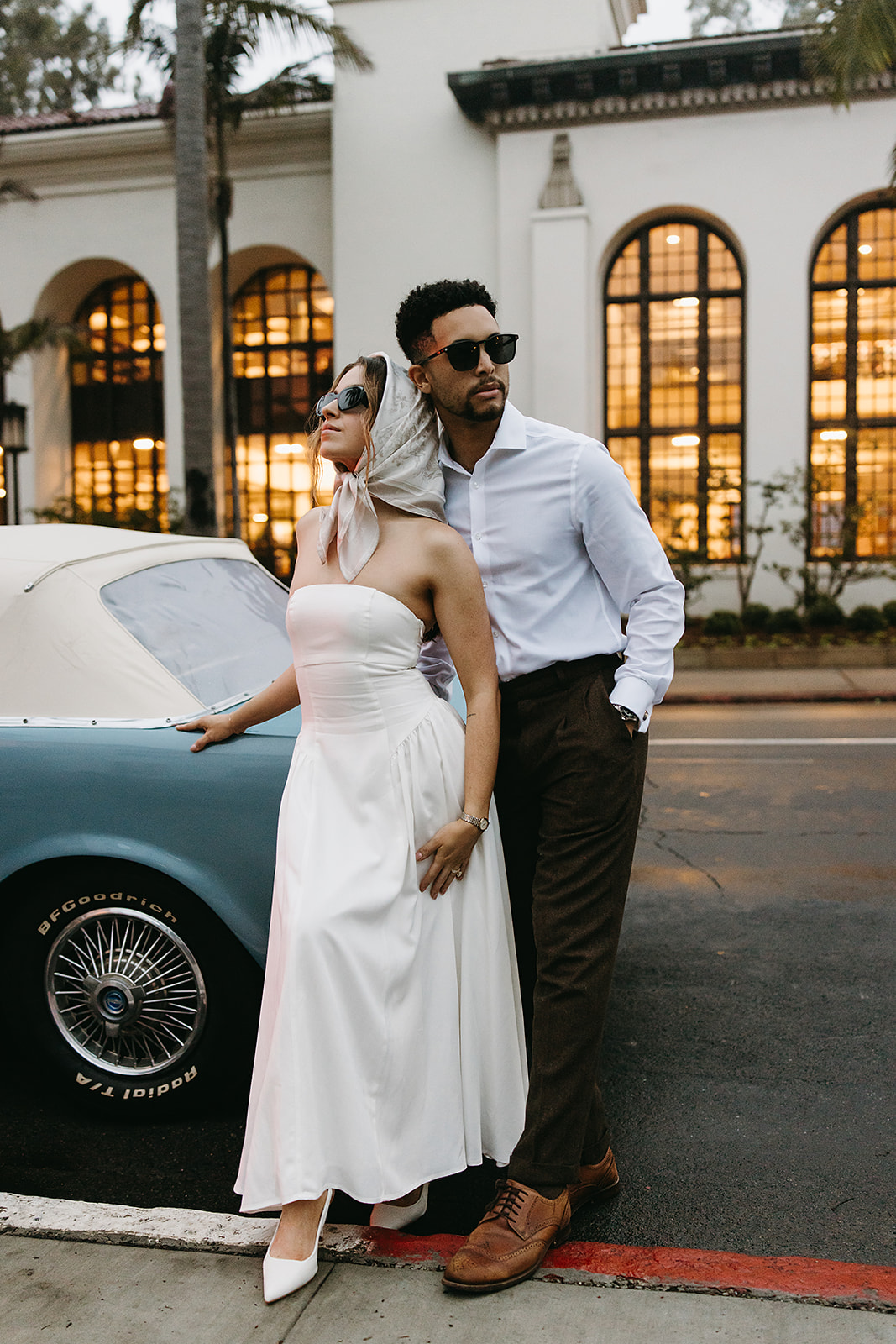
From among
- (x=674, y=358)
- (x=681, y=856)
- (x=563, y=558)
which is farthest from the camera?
(x=674, y=358)

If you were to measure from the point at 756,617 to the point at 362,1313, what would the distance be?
14601mm

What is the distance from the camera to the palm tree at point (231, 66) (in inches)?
599

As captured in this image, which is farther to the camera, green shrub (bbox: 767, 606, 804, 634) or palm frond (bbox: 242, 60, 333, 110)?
palm frond (bbox: 242, 60, 333, 110)

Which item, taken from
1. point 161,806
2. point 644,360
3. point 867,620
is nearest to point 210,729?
point 161,806

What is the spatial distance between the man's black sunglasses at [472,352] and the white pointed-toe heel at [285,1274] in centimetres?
188

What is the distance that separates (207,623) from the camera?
12.5ft

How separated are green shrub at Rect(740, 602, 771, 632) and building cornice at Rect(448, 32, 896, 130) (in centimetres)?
733

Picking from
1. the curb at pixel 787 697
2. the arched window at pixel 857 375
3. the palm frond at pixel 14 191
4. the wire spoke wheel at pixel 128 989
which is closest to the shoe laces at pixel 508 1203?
the wire spoke wheel at pixel 128 989

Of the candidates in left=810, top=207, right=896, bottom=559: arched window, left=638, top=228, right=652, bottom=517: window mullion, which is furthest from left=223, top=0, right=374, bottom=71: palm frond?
left=810, top=207, right=896, bottom=559: arched window

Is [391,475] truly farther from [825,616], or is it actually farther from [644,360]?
[644,360]

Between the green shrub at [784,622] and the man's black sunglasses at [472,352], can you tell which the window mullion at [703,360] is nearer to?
the green shrub at [784,622]

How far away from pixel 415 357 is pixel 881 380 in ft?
57.1

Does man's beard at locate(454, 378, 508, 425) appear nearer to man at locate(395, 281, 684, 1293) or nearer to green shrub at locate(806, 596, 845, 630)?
man at locate(395, 281, 684, 1293)

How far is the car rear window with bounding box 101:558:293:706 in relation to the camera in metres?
3.53
